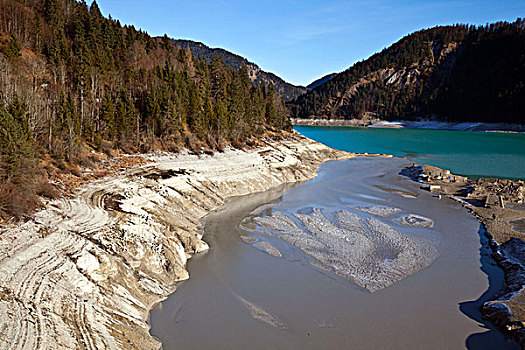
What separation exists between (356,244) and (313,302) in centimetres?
839

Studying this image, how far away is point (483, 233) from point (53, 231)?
31923 mm

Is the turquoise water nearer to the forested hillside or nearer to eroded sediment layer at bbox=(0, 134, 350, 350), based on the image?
the forested hillside

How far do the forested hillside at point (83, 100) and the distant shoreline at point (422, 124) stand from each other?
111662 millimetres

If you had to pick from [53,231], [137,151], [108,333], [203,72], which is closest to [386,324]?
[108,333]

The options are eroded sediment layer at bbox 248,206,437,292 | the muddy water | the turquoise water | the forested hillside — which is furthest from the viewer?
the turquoise water

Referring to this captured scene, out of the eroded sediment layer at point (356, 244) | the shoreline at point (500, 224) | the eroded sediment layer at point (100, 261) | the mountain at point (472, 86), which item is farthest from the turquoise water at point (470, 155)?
the mountain at point (472, 86)

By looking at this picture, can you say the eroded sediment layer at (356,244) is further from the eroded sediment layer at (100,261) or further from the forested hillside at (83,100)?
the forested hillside at (83,100)

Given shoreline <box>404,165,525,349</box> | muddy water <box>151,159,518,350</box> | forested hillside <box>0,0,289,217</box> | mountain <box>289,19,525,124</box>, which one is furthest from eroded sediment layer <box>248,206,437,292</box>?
mountain <box>289,19,525,124</box>

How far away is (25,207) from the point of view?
17297 mm

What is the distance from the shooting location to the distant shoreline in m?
127

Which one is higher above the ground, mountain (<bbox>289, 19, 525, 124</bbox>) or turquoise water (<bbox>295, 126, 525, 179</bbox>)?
mountain (<bbox>289, 19, 525, 124</bbox>)

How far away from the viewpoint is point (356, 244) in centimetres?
2391

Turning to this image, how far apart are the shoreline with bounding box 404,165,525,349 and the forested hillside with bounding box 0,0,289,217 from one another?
82.3 ft

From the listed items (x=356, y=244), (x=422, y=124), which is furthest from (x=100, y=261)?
(x=422, y=124)
